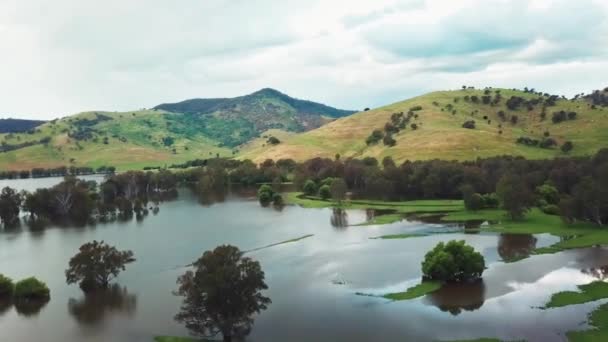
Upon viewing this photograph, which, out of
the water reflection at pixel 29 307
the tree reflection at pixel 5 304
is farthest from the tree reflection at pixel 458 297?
the tree reflection at pixel 5 304

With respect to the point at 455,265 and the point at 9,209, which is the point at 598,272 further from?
the point at 9,209

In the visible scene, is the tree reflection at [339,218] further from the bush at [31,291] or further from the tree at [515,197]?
the bush at [31,291]

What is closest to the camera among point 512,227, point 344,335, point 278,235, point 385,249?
point 344,335

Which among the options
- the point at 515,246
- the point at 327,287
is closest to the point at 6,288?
the point at 327,287

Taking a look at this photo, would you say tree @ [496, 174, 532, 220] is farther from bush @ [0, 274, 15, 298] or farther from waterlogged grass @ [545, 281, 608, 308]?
bush @ [0, 274, 15, 298]

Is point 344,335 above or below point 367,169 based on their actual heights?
below

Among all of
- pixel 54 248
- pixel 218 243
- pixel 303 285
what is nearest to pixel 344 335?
pixel 303 285

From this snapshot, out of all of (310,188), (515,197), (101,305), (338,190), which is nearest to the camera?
(101,305)

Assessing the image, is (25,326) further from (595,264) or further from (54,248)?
(595,264)
